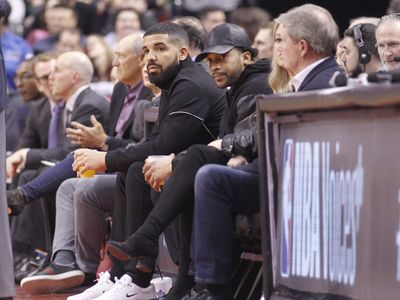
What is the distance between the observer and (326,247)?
16.4ft

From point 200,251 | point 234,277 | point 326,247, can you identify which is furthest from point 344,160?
point 234,277

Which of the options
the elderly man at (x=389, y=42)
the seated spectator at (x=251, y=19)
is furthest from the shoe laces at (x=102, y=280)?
the seated spectator at (x=251, y=19)

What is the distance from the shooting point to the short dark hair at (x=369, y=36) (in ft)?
20.6

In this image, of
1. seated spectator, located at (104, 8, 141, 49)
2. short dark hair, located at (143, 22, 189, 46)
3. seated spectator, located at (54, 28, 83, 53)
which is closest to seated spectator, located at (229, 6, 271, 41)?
seated spectator, located at (104, 8, 141, 49)

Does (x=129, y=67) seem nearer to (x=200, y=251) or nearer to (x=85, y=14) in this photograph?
(x=200, y=251)

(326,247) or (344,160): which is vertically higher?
(344,160)

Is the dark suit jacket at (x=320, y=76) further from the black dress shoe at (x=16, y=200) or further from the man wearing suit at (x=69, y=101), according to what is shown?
the man wearing suit at (x=69, y=101)

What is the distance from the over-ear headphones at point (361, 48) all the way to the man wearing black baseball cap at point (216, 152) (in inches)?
21.5

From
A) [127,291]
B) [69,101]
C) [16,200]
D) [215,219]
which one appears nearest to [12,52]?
[69,101]

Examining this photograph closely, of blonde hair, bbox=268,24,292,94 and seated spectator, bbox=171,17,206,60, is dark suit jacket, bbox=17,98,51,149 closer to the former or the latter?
seated spectator, bbox=171,17,206,60

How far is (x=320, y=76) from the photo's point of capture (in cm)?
564

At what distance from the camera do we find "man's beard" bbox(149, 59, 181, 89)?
6898mm

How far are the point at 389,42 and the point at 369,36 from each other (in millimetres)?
516

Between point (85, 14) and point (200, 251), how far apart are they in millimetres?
9692
